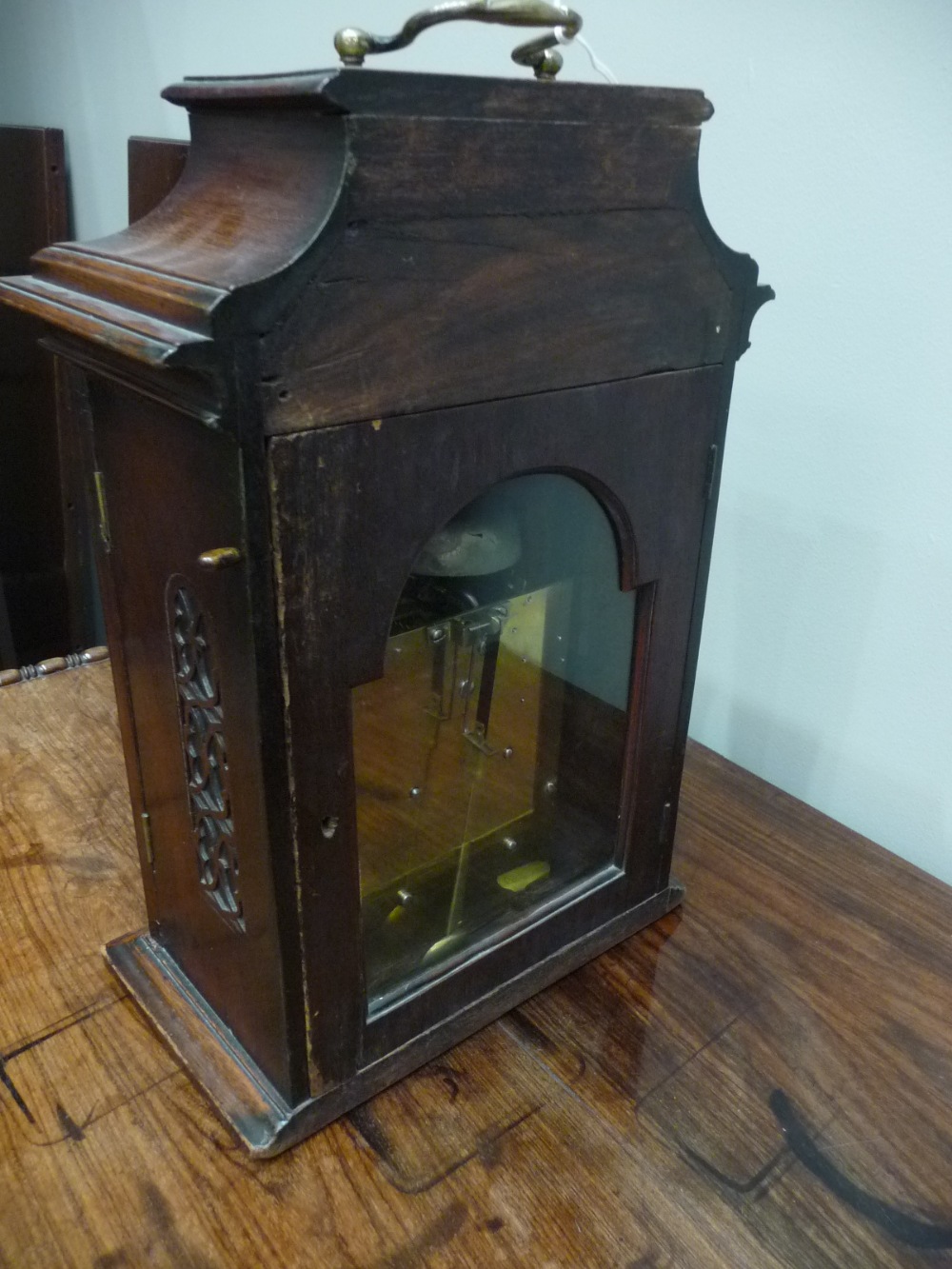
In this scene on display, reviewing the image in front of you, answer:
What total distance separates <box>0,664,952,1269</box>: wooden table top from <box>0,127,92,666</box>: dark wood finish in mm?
990

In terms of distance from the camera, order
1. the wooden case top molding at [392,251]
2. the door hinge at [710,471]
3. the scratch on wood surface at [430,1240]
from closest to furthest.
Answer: the wooden case top molding at [392,251] → the scratch on wood surface at [430,1240] → the door hinge at [710,471]

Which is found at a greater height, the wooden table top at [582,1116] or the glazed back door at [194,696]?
the glazed back door at [194,696]

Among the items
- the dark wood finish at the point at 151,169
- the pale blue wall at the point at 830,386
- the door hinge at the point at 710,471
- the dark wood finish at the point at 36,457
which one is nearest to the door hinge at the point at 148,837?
the door hinge at the point at 710,471

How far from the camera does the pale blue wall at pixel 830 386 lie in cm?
78

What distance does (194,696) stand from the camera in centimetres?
60

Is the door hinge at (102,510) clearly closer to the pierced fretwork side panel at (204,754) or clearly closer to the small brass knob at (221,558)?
the pierced fretwork side panel at (204,754)

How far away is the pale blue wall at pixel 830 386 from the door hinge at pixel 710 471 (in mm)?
251

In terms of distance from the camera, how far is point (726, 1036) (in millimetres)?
722

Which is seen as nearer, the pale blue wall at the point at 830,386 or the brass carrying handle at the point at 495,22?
the brass carrying handle at the point at 495,22

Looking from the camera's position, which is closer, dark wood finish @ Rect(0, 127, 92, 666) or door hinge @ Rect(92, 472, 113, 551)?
door hinge @ Rect(92, 472, 113, 551)

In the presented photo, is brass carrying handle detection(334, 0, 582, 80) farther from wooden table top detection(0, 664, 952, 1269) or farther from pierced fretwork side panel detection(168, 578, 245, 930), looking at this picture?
wooden table top detection(0, 664, 952, 1269)

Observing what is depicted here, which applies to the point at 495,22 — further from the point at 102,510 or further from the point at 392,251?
the point at 102,510

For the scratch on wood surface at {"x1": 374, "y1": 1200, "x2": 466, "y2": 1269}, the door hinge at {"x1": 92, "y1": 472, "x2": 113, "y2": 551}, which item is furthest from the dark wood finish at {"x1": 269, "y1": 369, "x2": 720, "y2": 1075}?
the door hinge at {"x1": 92, "y1": 472, "x2": 113, "y2": 551}

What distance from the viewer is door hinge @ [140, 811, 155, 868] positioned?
0.74 meters
